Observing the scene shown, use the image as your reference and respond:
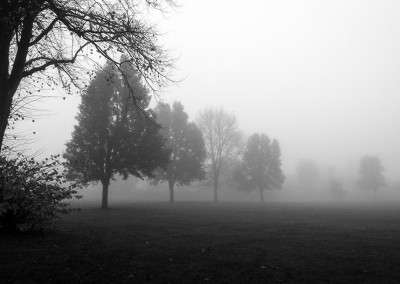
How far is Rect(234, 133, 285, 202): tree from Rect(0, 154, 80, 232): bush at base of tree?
40891 mm

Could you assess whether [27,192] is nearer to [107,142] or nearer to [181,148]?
[107,142]

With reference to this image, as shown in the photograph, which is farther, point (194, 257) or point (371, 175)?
point (371, 175)

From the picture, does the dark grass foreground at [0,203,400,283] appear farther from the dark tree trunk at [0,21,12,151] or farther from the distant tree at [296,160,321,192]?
the distant tree at [296,160,321,192]

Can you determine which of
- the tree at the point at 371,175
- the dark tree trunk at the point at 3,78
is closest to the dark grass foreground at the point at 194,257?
the dark tree trunk at the point at 3,78

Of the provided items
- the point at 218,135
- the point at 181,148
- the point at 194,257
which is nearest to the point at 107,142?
the point at 181,148

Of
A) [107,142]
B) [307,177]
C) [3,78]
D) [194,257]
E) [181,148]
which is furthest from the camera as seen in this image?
[307,177]

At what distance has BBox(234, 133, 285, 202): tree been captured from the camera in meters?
49.8

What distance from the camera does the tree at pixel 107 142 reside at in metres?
23.7

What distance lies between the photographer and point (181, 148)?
39438 millimetres

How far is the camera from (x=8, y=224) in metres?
10.7

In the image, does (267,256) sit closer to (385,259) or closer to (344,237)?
(385,259)

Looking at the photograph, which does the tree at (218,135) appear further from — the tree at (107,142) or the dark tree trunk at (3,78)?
the dark tree trunk at (3,78)

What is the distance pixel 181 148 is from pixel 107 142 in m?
16.1

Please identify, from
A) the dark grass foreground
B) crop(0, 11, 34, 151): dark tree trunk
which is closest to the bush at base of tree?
the dark grass foreground
